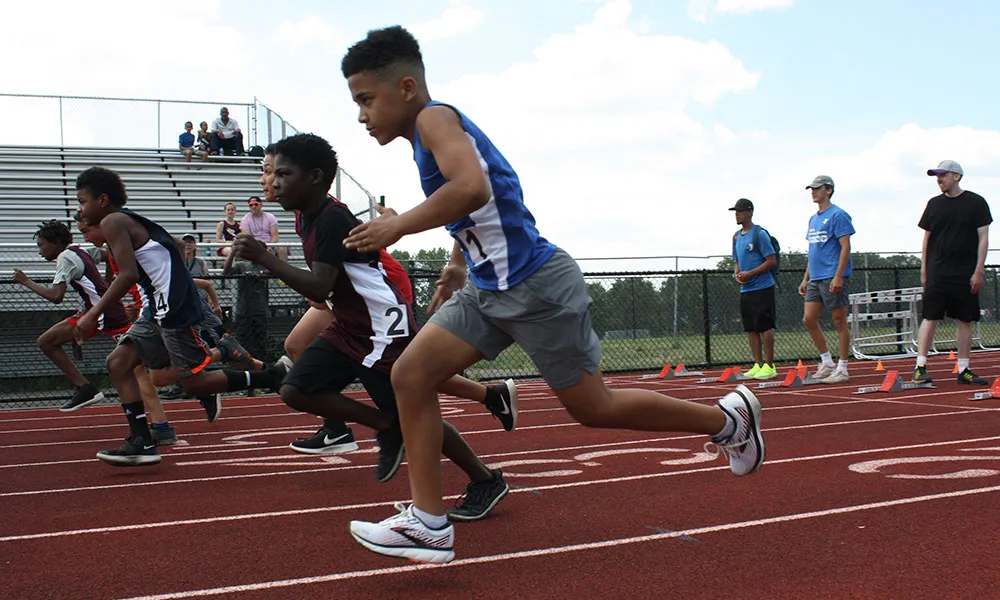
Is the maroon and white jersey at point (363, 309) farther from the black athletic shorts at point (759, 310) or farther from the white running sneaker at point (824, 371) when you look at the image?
the white running sneaker at point (824, 371)

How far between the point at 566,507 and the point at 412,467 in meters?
1.19

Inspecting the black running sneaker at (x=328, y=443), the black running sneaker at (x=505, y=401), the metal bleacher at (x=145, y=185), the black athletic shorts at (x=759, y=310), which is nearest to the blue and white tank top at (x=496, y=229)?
the black running sneaker at (x=505, y=401)

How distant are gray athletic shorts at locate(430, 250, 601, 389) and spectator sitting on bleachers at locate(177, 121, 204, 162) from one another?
2136cm

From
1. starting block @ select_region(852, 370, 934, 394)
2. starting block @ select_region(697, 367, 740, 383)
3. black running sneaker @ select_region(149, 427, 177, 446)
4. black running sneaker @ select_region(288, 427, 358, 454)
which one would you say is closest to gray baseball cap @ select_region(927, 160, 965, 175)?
starting block @ select_region(852, 370, 934, 394)

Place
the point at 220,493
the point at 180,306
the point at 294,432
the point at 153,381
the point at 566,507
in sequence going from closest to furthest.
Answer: the point at 566,507 < the point at 220,493 < the point at 180,306 < the point at 153,381 < the point at 294,432

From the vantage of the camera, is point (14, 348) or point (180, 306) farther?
point (14, 348)

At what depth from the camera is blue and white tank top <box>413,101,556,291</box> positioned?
317 centimetres

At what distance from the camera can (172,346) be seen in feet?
18.9

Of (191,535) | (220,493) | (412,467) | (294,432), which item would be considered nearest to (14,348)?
(294,432)

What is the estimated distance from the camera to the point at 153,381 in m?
6.45

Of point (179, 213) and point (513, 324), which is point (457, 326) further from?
point (179, 213)

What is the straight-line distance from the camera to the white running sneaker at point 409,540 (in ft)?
9.98

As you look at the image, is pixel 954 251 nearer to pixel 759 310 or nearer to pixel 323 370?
pixel 759 310

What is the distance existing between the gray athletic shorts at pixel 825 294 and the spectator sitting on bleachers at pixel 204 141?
1709 cm
